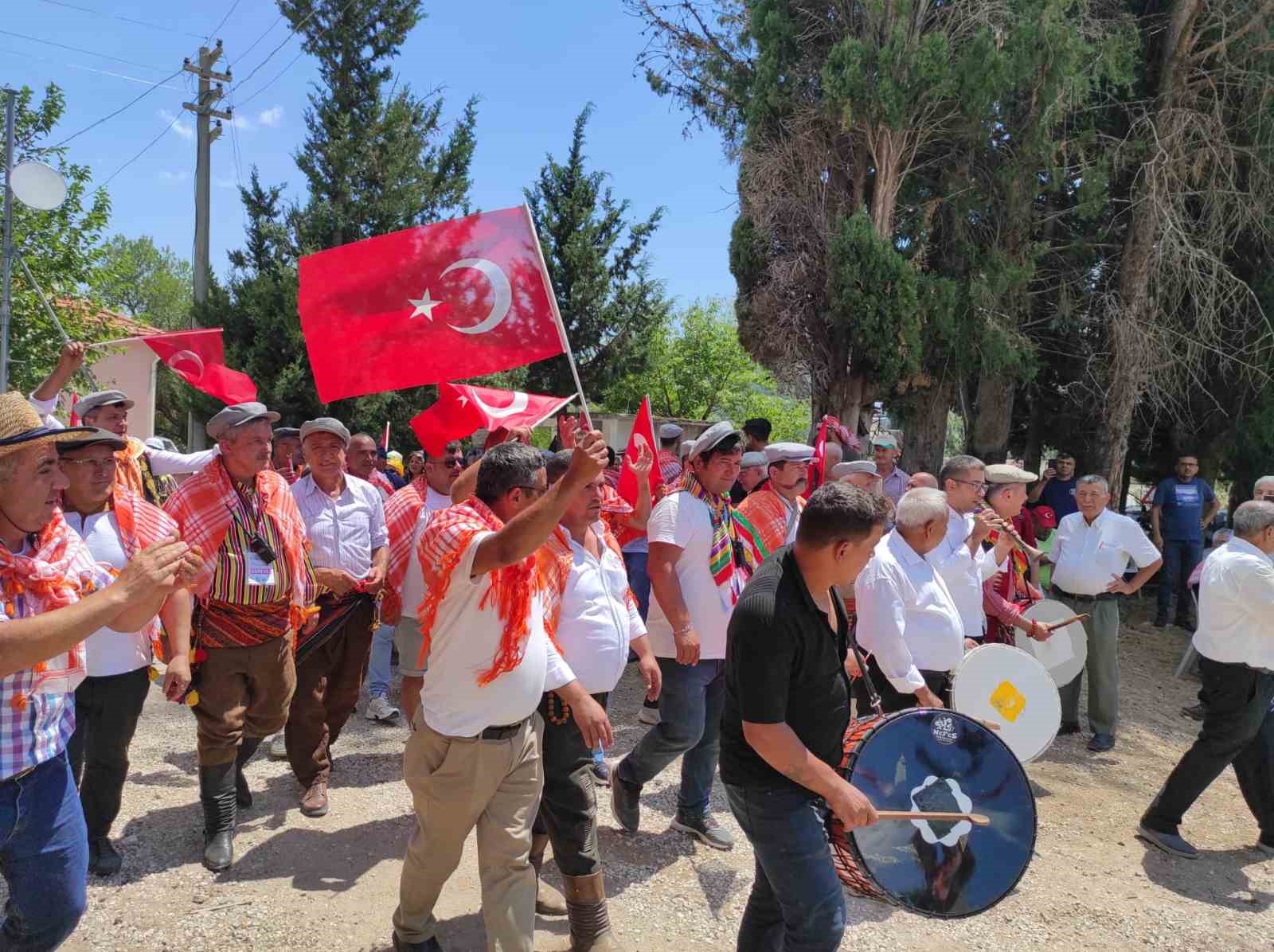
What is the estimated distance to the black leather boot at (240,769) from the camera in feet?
15.3

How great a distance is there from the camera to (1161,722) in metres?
7.82

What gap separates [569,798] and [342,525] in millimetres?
2401

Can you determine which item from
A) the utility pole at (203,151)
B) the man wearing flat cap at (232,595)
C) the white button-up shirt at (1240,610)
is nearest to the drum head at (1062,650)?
the white button-up shirt at (1240,610)

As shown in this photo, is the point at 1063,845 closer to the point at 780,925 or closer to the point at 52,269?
the point at 780,925

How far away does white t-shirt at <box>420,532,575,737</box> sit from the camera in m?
3.11

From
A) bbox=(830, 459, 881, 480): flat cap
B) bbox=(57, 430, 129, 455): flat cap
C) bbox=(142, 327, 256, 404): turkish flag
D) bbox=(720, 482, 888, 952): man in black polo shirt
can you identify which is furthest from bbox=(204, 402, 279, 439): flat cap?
bbox=(830, 459, 881, 480): flat cap

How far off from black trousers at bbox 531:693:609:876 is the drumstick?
1186 mm

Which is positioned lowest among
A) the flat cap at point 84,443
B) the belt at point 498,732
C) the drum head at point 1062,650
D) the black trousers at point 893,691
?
the drum head at point 1062,650

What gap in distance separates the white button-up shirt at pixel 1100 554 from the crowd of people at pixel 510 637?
0.17 metres

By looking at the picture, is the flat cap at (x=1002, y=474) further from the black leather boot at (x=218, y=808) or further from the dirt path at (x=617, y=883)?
the black leather boot at (x=218, y=808)

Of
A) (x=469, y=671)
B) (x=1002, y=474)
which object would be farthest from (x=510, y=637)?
(x=1002, y=474)

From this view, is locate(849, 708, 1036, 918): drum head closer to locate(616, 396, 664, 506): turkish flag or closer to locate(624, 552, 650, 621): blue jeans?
locate(616, 396, 664, 506): turkish flag

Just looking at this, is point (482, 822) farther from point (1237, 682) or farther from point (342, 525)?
point (1237, 682)

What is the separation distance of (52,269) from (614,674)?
12510 millimetres
